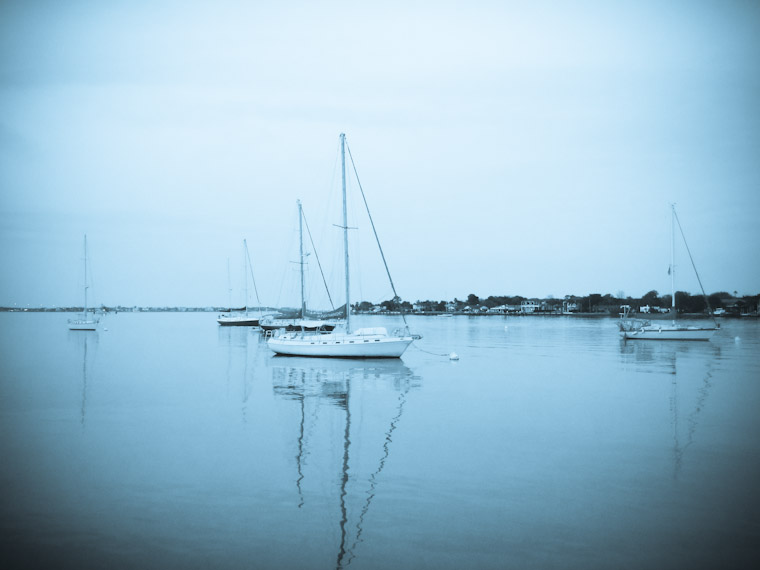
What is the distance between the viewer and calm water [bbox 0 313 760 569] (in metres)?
8.80

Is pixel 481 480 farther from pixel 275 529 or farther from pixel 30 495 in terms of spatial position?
pixel 30 495

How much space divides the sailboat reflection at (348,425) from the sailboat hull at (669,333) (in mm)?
36006

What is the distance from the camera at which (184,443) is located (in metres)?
15.6

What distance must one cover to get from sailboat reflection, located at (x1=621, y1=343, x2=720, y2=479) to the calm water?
0.18 metres

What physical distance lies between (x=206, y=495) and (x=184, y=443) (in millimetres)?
4742

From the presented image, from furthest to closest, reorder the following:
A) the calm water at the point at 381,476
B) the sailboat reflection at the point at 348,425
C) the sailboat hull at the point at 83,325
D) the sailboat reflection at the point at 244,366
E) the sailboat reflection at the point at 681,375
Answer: the sailboat hull at the point at 83,325
the sailboat reflection at the point at 244,366
the sailboat reflection at the point at 681,375
the sailboat reflection at the point at 348,425
the calm water at the point at 381,476

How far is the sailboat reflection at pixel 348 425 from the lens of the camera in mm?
10969

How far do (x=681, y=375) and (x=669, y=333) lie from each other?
3194 cm

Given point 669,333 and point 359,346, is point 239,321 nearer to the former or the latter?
point 359,346

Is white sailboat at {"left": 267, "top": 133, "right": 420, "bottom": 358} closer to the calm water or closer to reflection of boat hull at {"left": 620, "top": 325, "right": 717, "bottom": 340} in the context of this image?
the calm water

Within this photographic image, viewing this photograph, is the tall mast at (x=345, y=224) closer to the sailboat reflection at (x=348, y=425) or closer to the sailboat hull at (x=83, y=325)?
the sailboat reflection at (x=348, y=425)

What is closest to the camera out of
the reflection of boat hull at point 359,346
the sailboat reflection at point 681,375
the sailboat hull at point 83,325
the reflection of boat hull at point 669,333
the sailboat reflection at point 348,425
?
the sailboat reflection at point 348,425

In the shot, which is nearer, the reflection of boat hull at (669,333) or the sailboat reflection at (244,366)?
the sailboat reflection at (244,366)

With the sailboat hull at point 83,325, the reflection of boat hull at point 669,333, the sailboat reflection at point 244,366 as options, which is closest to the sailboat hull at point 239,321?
the sailboat hull at point 83,325
